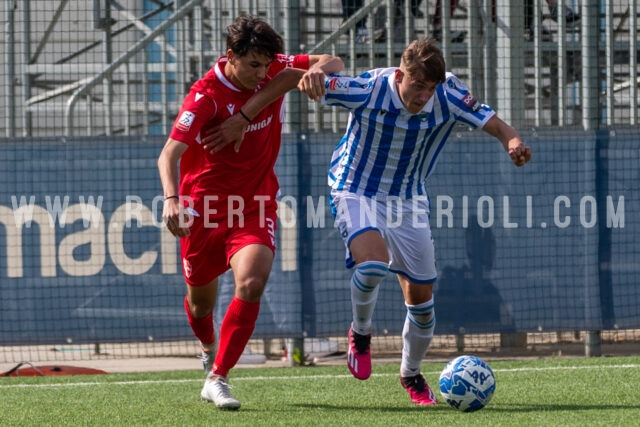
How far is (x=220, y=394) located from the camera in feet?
19.4

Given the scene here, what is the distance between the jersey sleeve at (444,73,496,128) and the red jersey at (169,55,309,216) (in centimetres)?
89

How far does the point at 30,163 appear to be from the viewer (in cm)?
885

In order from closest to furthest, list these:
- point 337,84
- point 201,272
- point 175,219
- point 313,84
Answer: point 175,219
point 313,84
point 337,84
point 201,272

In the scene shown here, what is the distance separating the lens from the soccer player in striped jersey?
602 cm

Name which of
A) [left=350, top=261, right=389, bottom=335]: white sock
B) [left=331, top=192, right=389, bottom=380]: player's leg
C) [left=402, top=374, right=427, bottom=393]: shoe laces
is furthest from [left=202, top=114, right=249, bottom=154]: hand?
[left=402, top=374, right=427, bottom=393]: shoe laces

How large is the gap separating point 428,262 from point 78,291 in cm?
370

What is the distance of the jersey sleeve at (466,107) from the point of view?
19.7 feet

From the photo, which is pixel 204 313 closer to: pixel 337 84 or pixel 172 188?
pixel 172 188

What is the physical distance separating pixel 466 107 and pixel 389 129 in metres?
0.44

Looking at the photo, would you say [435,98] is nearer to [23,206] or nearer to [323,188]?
[323,188]

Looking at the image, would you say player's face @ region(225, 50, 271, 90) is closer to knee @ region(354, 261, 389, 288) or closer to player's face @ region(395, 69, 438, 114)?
player's face @ region(395, 69, 438, 114)

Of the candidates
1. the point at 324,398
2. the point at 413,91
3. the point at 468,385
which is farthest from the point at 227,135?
the point at 468,385

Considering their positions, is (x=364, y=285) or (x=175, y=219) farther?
(x=364, y=285)

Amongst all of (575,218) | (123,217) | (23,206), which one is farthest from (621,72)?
(23,206)
